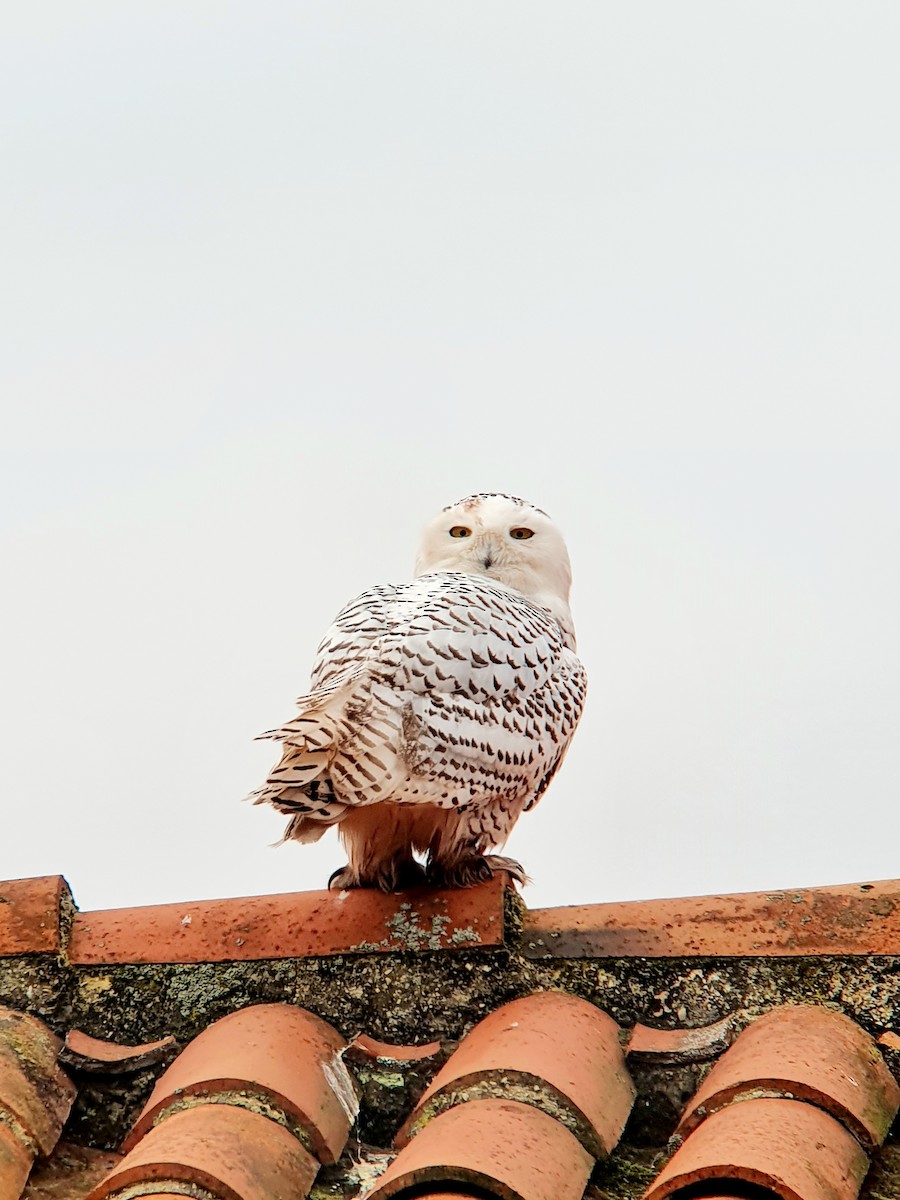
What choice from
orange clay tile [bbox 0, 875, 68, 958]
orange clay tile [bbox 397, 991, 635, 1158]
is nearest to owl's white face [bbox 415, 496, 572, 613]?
orange clay tile [bbox 0, 875, 68, 958]

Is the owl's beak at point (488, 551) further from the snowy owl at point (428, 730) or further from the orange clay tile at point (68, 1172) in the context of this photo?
the orange clay tile at point (68, 1172)

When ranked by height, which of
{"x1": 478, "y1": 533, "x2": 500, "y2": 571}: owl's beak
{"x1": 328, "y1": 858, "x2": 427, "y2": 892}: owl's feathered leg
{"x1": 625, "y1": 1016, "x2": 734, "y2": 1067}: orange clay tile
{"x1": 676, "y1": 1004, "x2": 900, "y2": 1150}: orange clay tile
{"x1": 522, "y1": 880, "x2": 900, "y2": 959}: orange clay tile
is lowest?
{"x1": 676, "y1": 1004, "x2": 900, "y2": 1150}: orange clay tile

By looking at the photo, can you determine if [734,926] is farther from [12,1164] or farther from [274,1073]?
[12,1164]

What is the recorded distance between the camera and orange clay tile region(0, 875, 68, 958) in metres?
2.86

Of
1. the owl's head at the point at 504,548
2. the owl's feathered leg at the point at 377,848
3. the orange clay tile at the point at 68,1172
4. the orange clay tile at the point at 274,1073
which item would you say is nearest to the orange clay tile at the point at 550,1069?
the orange clay tile at the point at 274,1073

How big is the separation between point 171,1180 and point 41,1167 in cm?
60

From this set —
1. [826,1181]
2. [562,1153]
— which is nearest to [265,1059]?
[562,1153]

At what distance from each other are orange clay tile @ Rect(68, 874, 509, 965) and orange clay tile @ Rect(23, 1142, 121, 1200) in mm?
407

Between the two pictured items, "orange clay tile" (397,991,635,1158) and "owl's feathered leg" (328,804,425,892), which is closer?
"orange clay tile" (397,991,635,1158)

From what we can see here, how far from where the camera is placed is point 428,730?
296 centimetres

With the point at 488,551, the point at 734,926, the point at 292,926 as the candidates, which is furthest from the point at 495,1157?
the point at 488,551

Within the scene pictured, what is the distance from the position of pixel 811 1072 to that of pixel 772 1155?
1.04ft

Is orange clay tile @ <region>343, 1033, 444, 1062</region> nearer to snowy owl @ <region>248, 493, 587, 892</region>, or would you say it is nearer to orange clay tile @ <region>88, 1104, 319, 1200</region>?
orange clay tile @ <region>88, 1104, 319, 1200</region>

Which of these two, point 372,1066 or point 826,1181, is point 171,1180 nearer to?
point 372,1066
